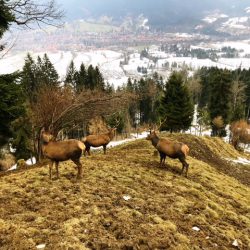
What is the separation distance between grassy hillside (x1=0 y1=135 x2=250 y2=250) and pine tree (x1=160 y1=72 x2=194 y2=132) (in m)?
38.5

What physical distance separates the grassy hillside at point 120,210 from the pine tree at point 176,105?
126 ft

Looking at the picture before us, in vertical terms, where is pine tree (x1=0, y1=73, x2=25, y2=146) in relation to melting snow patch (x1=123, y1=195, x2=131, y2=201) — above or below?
above

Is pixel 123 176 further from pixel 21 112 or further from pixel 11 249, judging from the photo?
pixel 21 112

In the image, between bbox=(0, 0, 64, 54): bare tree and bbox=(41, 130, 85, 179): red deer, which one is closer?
bbox=(41, 130, 85, 179): red deer

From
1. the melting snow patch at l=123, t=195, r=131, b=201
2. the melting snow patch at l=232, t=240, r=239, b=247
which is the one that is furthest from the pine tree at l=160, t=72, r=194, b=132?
the melting snow patch at l=232, t=240, r=239, b=247

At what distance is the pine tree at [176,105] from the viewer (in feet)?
177

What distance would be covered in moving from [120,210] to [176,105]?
4527 cm

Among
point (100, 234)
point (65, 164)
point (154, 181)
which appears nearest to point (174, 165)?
point (154, 181)

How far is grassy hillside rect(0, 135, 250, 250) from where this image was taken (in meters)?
8.52

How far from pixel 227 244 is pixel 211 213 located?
76.6 inches

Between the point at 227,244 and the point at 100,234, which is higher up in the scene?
the point at 100,234

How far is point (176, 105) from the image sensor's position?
178ft

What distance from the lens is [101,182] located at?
41.9 ft

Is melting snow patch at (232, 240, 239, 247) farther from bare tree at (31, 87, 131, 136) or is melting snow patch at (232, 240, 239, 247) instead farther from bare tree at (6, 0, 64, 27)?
bare tree at (31, 87, 131, 136)
